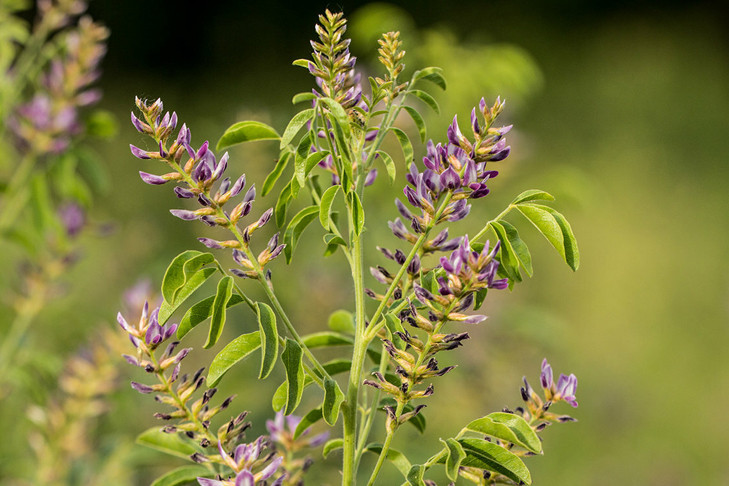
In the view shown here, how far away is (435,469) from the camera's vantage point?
1469 millimetres

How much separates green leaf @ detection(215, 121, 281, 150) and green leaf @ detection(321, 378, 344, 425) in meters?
0.19

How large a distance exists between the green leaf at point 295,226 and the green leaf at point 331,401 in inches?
3.9

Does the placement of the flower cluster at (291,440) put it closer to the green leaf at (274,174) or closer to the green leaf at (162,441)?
the green leaf at (162,441)

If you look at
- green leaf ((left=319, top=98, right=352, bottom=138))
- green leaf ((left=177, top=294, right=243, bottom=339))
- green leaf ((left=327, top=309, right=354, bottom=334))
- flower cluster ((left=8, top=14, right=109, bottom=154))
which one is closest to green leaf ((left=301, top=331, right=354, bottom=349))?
green leaf ((left=327, top=309, right=354, bottom=334))

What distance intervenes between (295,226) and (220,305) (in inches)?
3.7

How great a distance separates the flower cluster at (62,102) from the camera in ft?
3.47

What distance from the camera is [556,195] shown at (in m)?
1.78

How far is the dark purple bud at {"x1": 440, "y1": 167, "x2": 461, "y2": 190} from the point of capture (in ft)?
1.53

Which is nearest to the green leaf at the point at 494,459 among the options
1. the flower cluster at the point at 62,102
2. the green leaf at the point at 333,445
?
the green leaf at the point at 333,445

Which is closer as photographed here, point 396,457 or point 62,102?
point 396,457

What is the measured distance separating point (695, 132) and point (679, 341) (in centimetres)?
234

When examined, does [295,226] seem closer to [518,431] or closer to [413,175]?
[413,175]

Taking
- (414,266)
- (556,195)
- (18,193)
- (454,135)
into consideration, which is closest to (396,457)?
(414,266)

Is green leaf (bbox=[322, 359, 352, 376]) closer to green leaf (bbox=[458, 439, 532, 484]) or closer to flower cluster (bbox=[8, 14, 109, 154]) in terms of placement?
green leaf (bbox=[458, 439, 532, 484])
